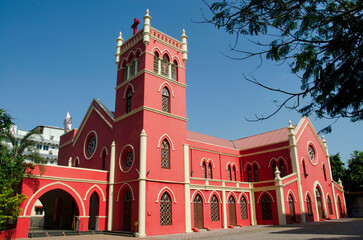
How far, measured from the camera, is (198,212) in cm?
2133

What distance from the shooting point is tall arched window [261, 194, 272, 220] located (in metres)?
24.3

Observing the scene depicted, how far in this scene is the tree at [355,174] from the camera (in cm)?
3697

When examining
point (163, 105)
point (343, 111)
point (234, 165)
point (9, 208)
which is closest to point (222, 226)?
point (234, 165)

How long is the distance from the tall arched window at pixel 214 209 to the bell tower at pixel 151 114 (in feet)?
11.6

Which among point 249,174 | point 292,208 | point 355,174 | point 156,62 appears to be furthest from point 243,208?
point 355,174

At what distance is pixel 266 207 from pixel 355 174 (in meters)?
20.0

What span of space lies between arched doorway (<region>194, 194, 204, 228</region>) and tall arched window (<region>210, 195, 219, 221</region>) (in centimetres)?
119

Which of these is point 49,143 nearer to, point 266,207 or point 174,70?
point 174,70

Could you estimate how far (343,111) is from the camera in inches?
242

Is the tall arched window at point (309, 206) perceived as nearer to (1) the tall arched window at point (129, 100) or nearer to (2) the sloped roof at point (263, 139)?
(2) the sloped roof at point (263, 139)

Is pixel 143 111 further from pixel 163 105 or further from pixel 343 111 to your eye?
pixel 343 111

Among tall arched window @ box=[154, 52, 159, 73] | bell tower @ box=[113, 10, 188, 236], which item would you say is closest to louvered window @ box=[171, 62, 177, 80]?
bell tower @ box=[113, 10, 188, 236]

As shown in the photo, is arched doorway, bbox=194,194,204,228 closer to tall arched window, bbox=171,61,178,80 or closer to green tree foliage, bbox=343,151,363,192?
tall arched window, bbox=171,61,178,80

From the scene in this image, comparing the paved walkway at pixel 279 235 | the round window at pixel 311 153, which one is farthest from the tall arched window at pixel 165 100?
the round window at pixel 311 153
